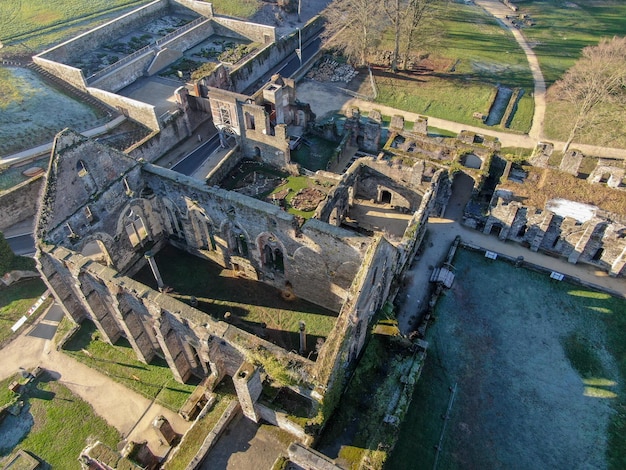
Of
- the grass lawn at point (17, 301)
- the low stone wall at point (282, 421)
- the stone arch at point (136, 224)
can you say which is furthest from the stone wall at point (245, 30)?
the low stone wall at point (282, 421)

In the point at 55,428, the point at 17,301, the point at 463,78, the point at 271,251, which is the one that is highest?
the point at 271,251

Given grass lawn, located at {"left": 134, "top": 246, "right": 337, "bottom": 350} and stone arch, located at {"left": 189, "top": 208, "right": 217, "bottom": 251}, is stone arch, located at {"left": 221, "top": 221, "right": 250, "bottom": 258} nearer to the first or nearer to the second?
stone arch, located at {"left": 189, "top": 208, "right": 217, "bottom": 251}

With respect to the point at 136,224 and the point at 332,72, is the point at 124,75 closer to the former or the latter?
the point at 332,72

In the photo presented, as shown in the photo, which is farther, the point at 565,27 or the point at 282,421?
the point at 565,27

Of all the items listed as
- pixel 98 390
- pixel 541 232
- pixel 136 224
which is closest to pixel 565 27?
pixel 541 232

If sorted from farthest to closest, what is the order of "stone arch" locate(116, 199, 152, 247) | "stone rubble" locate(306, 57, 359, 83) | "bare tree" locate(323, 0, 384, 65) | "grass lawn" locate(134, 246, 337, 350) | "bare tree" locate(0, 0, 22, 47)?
"bare tree" locate(0, 0, 22, 47) < "stone rubble" locate(306, 57, 359, 83) < "bare tree" locate(323, 0, 384, 65) < "stone arch" locate(116, 199, 152, 247) < "grass lawn" locate(134, 246, 337, 350)

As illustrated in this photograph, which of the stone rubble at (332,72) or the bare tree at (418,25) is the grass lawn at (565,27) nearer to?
the bare tree at (418,25)

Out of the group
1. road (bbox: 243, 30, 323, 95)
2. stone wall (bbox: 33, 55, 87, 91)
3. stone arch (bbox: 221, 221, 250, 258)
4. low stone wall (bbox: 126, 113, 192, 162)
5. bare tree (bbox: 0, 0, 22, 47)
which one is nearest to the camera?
stone arch (bbox: 221, 221, 250, 258)

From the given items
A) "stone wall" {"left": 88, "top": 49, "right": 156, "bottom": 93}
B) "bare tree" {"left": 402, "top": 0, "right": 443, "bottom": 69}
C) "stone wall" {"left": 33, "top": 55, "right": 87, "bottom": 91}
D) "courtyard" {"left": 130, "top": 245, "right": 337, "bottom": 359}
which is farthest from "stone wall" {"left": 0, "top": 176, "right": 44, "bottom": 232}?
"bare tree" {"left": 402, "top": 0, "right": 443, "bottom": 69}
